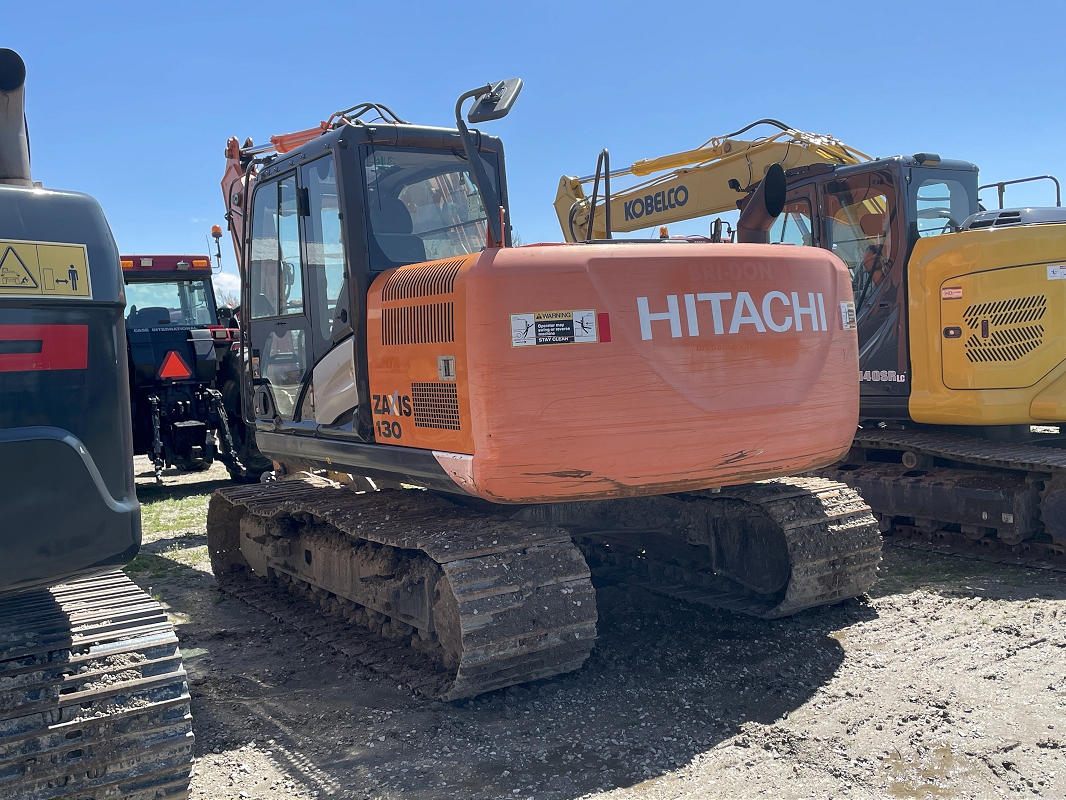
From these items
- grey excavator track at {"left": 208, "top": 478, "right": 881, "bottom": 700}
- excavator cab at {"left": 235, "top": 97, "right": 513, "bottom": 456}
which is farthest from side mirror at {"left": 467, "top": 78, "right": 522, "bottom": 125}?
grey excavator track at {"left": 208, "top": 478, "right": 881, "bottom": 700}

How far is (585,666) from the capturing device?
475 cm

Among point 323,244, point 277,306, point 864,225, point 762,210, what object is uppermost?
point 864,225

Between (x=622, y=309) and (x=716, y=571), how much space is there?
2326 millimetres

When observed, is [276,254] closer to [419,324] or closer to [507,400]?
[419,324]

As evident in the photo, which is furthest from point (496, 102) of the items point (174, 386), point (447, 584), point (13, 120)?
point (174, 386)

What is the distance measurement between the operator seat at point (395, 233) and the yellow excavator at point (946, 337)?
2.13 metres

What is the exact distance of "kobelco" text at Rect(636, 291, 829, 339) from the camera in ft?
13.4

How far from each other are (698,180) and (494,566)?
18.7ft

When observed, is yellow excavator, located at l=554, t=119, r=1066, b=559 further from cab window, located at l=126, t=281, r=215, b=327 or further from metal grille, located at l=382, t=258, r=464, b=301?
cab window, located at l=126, t=281, r=215, b=327

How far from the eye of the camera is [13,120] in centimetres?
265

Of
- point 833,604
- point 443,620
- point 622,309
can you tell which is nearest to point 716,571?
point 833,604

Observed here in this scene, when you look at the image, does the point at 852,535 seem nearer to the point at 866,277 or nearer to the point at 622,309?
the point at 622,309

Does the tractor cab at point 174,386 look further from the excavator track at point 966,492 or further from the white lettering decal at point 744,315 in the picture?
the white lettering decal at point 744,315

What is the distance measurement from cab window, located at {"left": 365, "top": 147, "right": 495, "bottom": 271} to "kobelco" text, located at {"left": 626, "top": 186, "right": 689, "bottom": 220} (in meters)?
4.44
